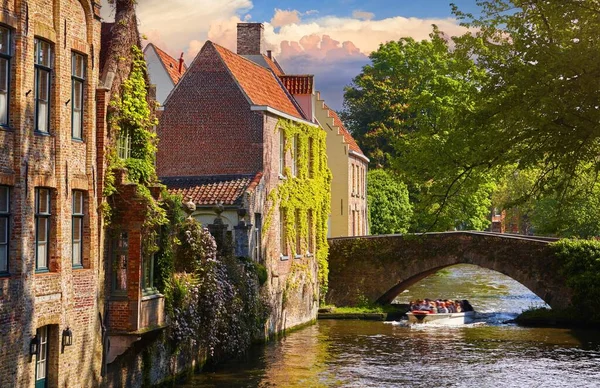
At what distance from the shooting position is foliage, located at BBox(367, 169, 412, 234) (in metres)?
56.4

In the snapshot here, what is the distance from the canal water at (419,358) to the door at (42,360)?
5.99 metres

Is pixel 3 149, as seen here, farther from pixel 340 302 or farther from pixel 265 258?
pixel 340 302

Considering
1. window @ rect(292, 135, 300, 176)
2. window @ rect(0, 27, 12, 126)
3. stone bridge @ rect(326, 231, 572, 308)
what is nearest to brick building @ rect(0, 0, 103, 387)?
window @ rect(0, 27, 12, 126)

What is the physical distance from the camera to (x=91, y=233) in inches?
691

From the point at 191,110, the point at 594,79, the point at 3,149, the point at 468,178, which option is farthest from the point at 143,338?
the point at 191,110

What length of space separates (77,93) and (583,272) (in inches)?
915

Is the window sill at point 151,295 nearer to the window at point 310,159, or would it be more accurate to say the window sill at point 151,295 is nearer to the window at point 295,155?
the window at point 295,155

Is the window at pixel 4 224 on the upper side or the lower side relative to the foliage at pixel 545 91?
lower

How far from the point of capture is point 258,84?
3284 cm

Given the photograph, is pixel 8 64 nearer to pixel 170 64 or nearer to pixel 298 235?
pixel 298 235

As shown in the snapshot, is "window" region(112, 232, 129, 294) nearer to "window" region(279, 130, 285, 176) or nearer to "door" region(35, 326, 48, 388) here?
"door" region(35, 326, 48, 388)

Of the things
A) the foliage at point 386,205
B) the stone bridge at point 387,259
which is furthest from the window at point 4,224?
the foliage at point 386,205

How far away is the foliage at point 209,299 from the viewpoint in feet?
70.8

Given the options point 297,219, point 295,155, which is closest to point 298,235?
point 297,219
